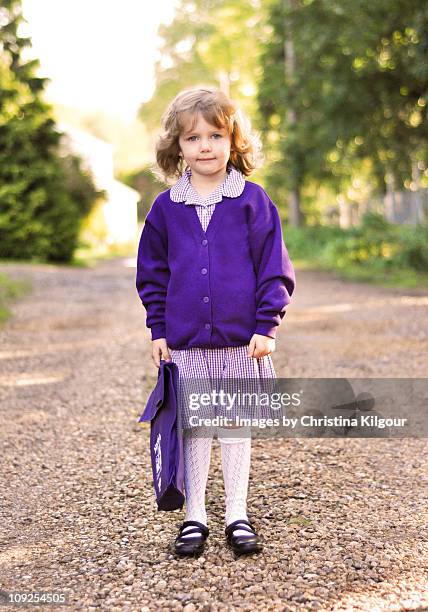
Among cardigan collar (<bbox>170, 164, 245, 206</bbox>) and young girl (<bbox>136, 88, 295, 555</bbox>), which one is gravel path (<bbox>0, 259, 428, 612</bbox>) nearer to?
young girl (<bbox>136, 88, 295, 555</bbox>)

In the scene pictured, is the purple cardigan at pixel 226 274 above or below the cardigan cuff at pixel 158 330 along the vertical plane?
above

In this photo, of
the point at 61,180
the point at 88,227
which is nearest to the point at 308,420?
the point at 61,180

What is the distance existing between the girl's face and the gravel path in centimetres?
137

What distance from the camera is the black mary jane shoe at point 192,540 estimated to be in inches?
101

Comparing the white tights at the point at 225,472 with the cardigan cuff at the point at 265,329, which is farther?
the white tights at the point at 225,472

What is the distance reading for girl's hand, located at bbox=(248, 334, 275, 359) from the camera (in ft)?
8.22

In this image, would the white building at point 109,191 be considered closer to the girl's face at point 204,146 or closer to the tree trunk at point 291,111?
the tree trunk at point 291,111

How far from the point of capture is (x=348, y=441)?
3951 millimetres

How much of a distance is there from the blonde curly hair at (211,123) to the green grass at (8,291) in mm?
6585

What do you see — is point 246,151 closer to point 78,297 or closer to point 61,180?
point 78,297

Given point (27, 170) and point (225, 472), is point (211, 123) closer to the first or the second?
point (225, 472)

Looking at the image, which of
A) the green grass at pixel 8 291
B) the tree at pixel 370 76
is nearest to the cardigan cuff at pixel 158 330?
the green grass at pixel 8 291

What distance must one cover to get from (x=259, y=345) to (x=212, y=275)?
0.95 feet

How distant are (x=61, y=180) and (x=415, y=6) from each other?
474 inches
